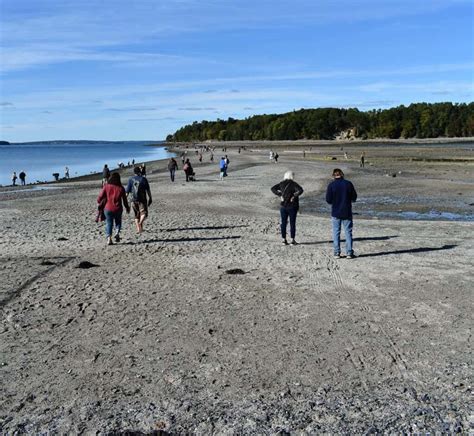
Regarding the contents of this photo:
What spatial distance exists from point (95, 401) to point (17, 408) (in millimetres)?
731

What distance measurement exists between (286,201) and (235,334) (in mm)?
6006

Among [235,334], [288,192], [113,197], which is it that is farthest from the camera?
[113,197]

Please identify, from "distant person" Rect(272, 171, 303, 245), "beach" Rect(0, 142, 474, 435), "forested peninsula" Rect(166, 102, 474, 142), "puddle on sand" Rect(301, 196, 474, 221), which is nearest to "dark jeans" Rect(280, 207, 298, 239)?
"distant person" Rect(272, 171, 303, 245)

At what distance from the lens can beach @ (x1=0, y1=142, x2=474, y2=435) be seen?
17.6ft

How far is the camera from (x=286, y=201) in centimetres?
1304

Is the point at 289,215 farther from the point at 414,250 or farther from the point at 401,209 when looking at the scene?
the point at 401,209

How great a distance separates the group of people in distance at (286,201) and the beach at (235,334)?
47cm

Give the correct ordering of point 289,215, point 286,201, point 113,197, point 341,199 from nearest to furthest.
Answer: point 341,199, point 286,201, point 289,215, point 113,197

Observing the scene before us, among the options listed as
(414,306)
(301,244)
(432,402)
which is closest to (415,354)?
(432,402)

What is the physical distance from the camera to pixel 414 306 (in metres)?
8.53

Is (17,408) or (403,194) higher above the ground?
Result: (17,408)

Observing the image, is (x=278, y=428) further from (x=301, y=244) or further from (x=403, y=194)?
→ (x=403, y=194)

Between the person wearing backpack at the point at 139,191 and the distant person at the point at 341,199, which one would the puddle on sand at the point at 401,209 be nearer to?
the person wearing backpack at the point at 139,191

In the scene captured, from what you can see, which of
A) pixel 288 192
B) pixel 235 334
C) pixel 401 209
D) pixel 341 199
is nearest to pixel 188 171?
pixel 401 209
